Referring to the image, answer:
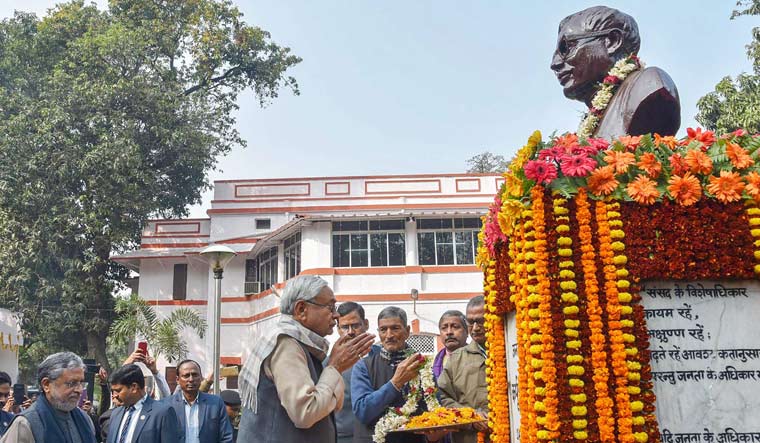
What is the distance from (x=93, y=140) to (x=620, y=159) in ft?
67.2

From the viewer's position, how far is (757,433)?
3219 millimetres

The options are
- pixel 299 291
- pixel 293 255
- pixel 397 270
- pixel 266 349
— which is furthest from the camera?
pixel 293 255

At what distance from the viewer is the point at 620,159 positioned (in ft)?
11.1

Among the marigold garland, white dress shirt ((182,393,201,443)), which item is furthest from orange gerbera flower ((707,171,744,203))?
white dress shirt ((182,393,201,443))

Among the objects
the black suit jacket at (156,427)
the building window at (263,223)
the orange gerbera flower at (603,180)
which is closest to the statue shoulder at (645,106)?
the orange gerbera flower at (603,180)

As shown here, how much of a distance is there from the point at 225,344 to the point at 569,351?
19.8 meters

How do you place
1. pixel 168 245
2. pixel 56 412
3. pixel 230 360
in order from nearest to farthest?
pixel 56 412 → pixel 230 360 → pixel 168 245

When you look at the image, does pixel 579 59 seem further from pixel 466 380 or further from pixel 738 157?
pixel 466 380

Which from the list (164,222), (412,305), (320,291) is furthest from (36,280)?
(320,291)

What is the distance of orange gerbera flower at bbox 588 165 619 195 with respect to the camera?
11.1 feet

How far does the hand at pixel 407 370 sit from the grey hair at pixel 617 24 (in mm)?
2221

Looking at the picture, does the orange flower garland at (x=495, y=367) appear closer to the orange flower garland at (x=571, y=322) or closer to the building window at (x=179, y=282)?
the orange flower garland at (x=571, y=322)

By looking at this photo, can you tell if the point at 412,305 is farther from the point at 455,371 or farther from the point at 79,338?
the point at 455,371

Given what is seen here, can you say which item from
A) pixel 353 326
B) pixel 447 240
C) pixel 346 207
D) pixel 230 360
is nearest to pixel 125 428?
pixel 353 326
